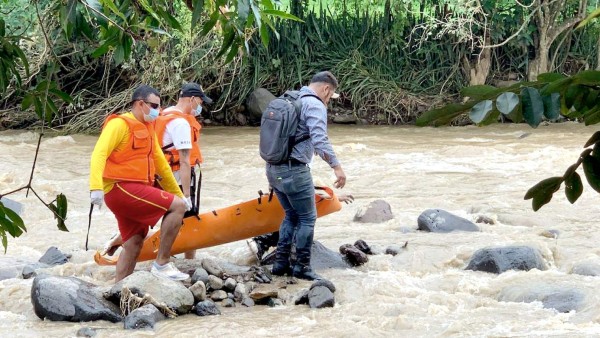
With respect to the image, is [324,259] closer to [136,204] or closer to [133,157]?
[136,204]

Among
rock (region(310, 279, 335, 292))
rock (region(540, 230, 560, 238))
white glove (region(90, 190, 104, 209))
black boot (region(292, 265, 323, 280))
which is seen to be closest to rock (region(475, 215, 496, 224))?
rock (region(540, 230, 560, 238))

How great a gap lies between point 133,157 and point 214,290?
3.90ft

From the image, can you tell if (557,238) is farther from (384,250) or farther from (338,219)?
(338,219)

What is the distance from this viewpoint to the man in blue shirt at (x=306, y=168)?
271 inches

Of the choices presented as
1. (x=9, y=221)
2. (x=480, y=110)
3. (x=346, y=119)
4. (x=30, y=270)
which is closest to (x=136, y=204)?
(x=30, y=270)

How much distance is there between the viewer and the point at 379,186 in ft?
40.9

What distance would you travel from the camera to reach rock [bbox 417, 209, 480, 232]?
9.30m

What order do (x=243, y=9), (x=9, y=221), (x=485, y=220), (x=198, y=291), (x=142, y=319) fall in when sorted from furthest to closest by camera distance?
(x=485, y=220) < (x=198, y=291) < (x=142, y=319) < (x=9, y=221) < (x=243, y=9)

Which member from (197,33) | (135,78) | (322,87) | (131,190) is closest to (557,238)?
(322,87)

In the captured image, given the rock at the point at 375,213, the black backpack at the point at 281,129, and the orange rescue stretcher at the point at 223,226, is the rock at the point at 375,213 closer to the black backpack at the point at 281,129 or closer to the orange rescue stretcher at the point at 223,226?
the orange rescue stretcher at the point at 223,226

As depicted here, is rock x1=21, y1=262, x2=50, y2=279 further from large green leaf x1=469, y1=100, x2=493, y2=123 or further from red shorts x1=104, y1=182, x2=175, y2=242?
large green leaf x1=469, y1=100, x2=493, y2=123

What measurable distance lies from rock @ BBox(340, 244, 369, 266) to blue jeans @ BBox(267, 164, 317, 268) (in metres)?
0.69

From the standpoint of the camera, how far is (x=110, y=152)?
6.38 metres

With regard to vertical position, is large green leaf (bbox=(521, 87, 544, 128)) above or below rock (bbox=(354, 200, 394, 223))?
above
